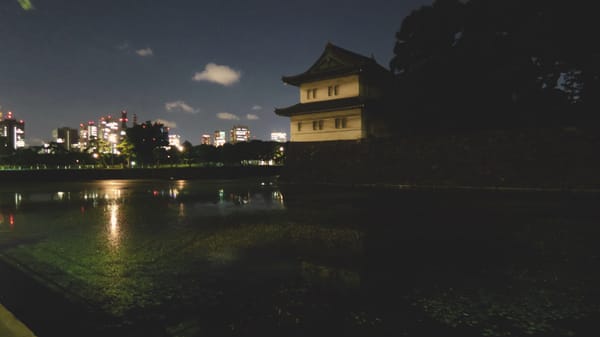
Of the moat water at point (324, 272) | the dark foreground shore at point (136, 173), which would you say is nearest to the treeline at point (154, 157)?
the dark foreground shore at point (136, 173)

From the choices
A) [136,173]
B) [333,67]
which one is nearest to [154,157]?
[136,173]

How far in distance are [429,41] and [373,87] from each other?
5803 mm

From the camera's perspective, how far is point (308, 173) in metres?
27.2

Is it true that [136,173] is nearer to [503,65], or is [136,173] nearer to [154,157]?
[154,157]

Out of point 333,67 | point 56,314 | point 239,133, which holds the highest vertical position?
point 239,133

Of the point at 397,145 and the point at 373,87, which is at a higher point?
the point at 373,87

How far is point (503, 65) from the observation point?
67.6 feet

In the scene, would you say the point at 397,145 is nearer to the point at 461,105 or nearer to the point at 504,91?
the point at 461,105

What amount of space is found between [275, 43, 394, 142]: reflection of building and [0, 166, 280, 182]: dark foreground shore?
48.4 ft

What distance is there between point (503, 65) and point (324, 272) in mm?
21310

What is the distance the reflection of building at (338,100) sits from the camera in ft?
85.9

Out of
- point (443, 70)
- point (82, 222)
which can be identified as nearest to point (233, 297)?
point (82, 222)

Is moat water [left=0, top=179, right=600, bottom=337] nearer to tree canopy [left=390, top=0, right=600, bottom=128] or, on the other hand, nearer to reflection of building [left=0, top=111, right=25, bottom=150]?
tree canopy [left=390, top=0, right=600, bottom=128]

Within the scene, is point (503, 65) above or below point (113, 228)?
above
